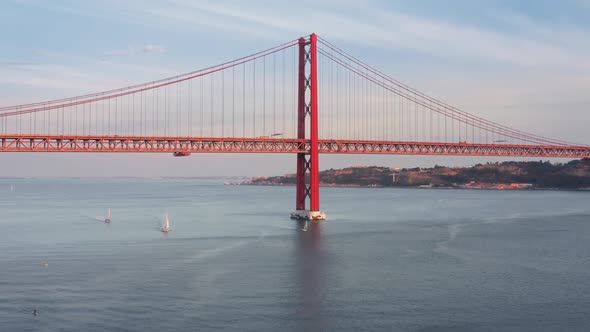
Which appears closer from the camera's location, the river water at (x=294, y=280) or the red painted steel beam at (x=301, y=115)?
the river water at (x=294, y=280)

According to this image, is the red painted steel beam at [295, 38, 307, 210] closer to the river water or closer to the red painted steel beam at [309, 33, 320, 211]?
the red painted steel beam at [309, 33, 320, 211]

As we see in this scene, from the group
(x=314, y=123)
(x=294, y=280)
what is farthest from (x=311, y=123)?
(x=294, y=280)

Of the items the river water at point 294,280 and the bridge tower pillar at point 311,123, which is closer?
the river water at point 294,280

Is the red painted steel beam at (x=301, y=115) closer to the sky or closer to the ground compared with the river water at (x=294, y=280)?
closer to the sky

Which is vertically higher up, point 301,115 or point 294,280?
Answer: point 301,115

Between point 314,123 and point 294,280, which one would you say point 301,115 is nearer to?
point 314,123

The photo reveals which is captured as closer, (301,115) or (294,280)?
(294,280)

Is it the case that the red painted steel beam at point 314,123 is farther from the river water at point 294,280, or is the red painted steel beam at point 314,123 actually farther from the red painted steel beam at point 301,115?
the river water at point 294,280

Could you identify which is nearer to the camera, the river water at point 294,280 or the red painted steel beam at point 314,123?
the river water at point 294,280

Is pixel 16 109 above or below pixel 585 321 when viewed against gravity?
above

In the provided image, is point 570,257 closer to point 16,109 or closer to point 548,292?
point 548,292

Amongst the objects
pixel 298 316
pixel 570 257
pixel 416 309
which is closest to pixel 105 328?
pixel 298 316
